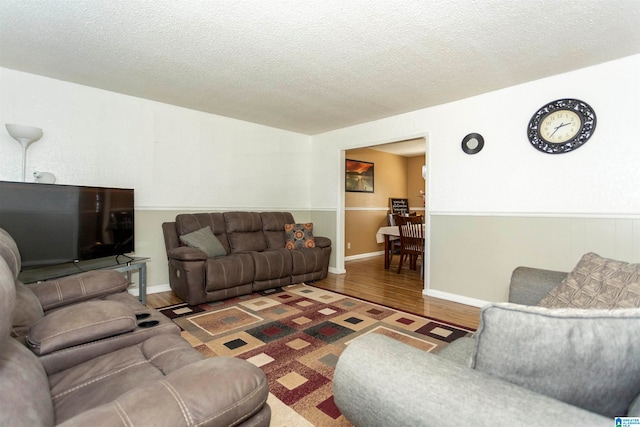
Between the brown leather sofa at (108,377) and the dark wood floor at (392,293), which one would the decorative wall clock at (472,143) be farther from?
the brown leather sofa at (108,377)

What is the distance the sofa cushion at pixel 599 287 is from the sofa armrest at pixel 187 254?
→ 3.05 meters

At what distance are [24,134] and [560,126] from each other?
4932 mm

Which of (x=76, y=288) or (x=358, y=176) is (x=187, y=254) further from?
(x=358, y=176)

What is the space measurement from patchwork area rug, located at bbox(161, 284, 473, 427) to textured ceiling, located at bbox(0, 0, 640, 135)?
2348 mm

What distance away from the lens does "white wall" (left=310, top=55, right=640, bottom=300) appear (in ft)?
8.52

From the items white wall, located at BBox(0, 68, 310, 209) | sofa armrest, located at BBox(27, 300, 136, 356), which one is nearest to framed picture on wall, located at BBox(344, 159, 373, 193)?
white wall, located at BBox(0, 68, 310, 209)

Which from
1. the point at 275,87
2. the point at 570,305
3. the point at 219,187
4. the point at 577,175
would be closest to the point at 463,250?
the point at 577,175

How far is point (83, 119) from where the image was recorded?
3293 millimetres

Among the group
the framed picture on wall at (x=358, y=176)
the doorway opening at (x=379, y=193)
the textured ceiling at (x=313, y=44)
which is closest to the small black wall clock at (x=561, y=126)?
the textured ceiling at (x=313, y=44)

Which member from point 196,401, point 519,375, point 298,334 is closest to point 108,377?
point 196,401

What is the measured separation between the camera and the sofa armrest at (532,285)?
175 centimetres

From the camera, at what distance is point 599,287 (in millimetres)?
1344

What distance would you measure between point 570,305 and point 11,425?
1.93 m

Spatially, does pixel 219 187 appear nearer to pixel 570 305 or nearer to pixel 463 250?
pixel 463 250
